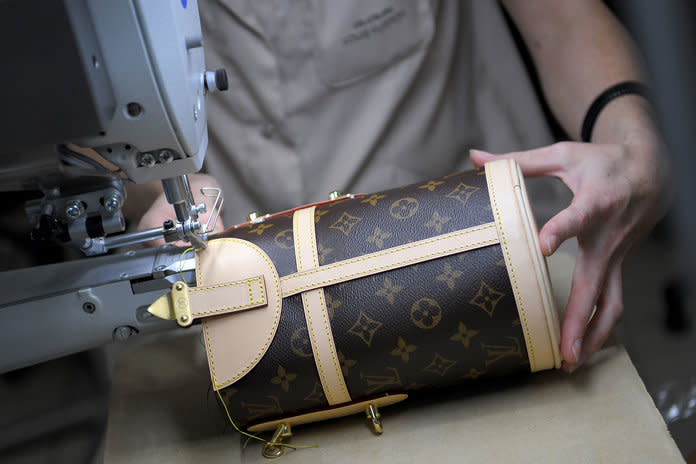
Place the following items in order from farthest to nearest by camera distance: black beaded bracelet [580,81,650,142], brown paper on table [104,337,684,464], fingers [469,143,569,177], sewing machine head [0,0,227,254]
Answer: black beaded bracelet [580,81,650,142], fingers [469,143,569,177], brown paper on table [104,337,684,464], sewing machine head [0,0,227,254]

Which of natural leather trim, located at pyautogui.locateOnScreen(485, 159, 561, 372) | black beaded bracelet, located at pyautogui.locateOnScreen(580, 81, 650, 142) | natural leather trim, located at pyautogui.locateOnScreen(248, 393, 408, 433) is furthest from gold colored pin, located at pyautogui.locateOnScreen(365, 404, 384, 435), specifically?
black beaded bracelet, located at pyautogui.locateOnScreen(580, 81, 650, 142)

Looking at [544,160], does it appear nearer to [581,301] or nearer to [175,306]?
[581,301]

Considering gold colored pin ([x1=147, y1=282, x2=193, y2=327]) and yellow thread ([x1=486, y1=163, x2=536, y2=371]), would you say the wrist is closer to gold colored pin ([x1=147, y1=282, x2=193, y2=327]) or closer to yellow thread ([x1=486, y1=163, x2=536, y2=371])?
yellow thread ([x1=486, y1=163, x2=536, y2=371])

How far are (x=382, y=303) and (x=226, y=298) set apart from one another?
0.67 ft

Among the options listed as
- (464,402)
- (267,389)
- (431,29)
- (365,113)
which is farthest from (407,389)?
(431,29)

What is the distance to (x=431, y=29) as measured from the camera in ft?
3.63

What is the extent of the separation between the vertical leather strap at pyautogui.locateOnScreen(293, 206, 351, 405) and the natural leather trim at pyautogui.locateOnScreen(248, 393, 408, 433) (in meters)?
0.02

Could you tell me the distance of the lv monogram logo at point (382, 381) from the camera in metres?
0.82

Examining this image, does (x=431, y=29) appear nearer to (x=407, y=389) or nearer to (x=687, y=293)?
(x=407, y=389)

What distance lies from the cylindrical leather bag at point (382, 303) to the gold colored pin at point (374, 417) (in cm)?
1

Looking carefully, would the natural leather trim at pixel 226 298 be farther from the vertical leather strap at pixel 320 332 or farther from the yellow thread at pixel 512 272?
the yellow thread at pixel 512 272

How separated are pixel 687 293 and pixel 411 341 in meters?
0.60

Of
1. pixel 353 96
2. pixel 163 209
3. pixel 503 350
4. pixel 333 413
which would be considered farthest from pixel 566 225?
pixel 163 209

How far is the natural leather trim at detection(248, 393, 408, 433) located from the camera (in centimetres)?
84
